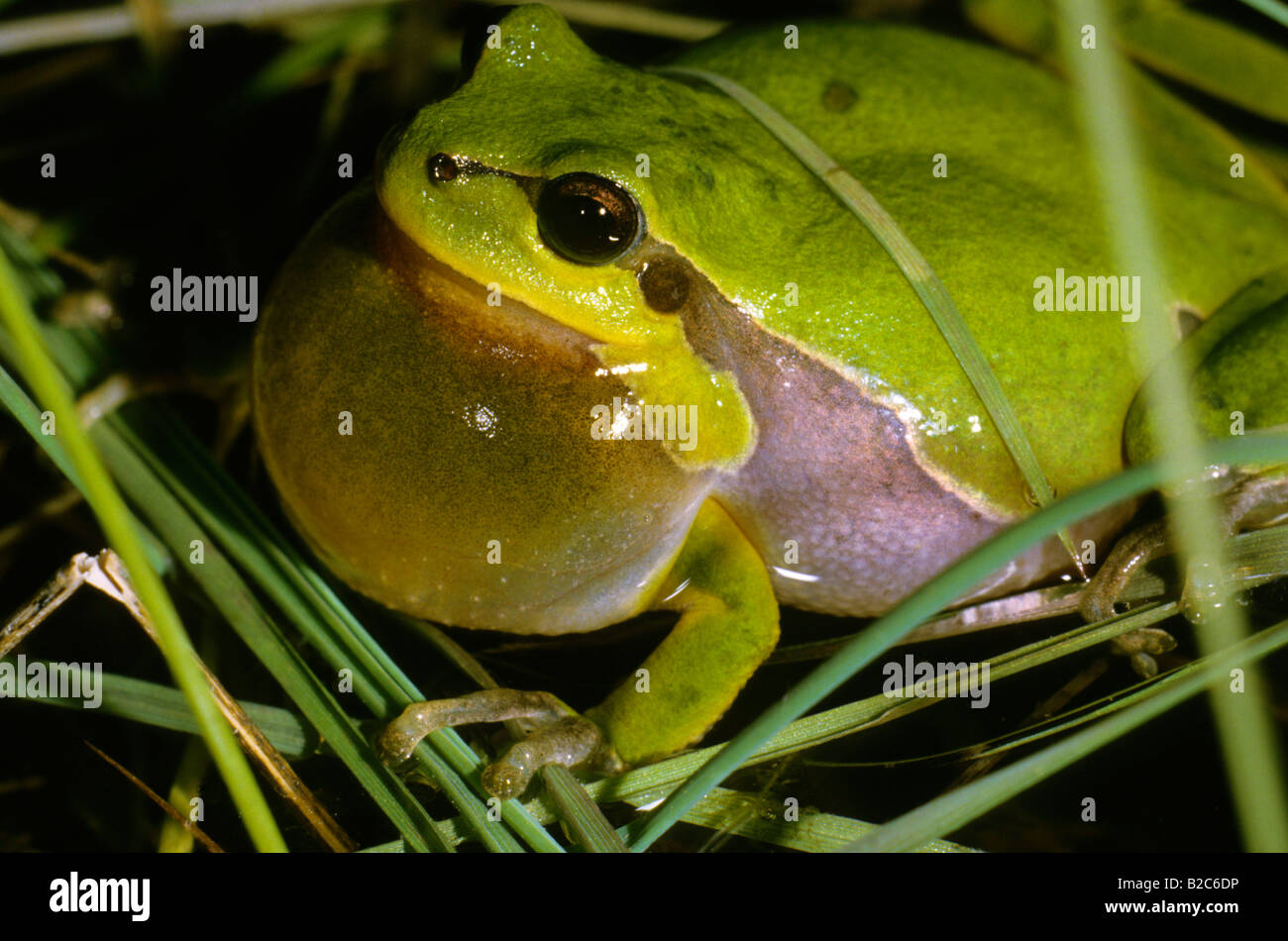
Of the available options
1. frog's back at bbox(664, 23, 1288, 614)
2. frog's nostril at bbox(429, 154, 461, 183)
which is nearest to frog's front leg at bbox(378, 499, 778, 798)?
frog's back at bbox(664, 23, 1288, 614)

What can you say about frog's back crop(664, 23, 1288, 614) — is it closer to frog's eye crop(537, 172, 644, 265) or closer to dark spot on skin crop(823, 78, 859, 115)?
dark spot on skin crop(823, 78, 859, 115)

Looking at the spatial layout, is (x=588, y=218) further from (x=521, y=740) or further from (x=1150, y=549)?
(x=1150, y=549)

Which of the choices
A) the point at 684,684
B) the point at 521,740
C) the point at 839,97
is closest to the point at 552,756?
the point at 521,740

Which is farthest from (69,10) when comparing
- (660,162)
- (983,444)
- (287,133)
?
(983,444)

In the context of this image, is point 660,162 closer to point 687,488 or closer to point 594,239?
point 594,239
